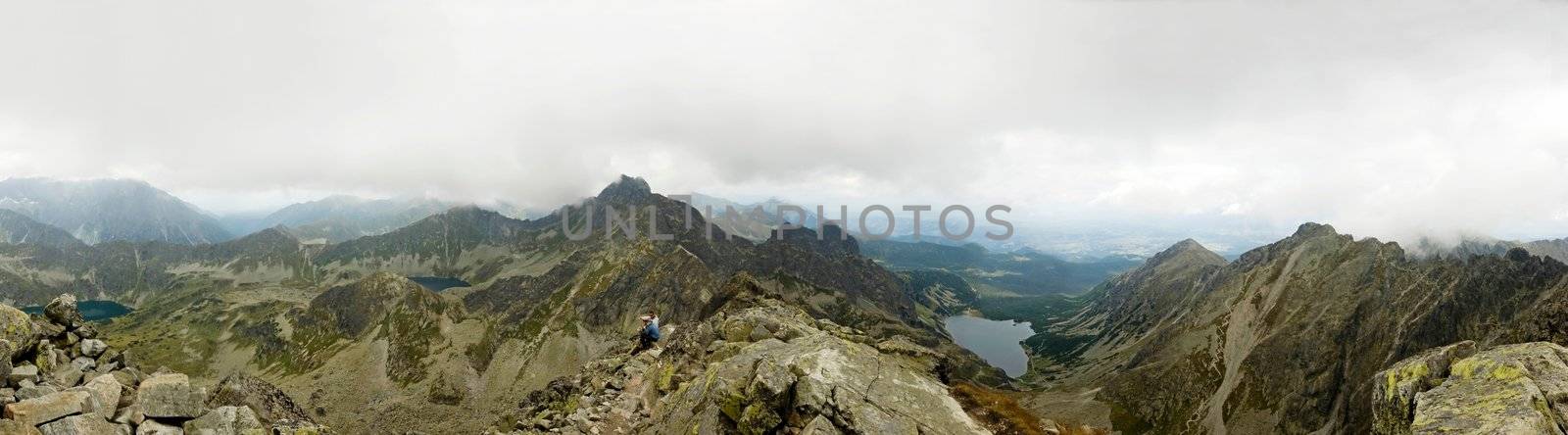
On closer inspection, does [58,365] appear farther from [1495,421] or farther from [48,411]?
[1495,421]

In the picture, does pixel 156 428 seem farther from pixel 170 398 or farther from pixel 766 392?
pixel 766 392

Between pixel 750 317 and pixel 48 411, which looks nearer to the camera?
pixel 48 411

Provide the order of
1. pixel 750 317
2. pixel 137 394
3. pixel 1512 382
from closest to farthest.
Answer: pixel 137 394 < pixel 1512 382 < pixel 750 317

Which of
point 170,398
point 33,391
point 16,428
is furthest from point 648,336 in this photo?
point 16,428

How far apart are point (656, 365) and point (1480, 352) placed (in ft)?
165

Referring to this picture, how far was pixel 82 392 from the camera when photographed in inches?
800

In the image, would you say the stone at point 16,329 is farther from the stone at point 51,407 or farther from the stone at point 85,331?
the stone at point 51,407

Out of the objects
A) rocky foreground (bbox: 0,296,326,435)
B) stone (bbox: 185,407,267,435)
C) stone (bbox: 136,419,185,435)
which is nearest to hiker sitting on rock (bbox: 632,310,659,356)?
rocky foreground (bbox: 0,296,326,435)

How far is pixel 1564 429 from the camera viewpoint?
24.8 metres

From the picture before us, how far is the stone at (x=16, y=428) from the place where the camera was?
1844cm

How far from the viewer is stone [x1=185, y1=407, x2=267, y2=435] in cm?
2269

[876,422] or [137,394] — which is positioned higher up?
[137,394]

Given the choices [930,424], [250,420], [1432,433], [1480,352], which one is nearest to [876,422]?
[930,424]

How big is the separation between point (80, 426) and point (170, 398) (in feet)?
9.86
